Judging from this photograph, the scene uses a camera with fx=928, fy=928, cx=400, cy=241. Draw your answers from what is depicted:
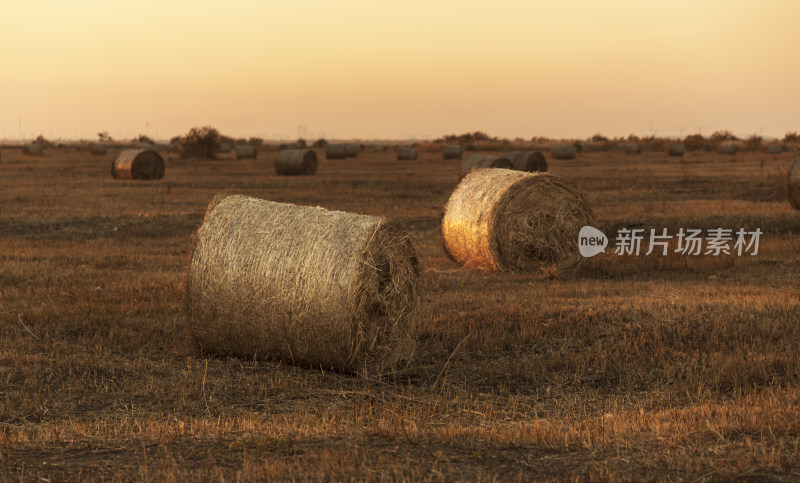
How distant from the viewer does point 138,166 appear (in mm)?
34500

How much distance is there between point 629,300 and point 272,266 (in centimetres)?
519

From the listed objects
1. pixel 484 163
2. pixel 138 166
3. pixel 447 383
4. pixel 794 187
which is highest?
pixel 484 163

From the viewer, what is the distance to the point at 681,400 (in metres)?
8.27

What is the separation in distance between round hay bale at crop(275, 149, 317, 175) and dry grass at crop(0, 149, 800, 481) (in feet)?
65.5

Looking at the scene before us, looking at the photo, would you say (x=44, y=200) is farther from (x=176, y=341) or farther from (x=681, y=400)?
(x=681, y=400)

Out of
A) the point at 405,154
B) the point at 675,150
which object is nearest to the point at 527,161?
the point at 405,154

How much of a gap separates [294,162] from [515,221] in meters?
23.6

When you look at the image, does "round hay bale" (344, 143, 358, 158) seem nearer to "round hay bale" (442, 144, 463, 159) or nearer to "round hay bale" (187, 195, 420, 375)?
"round hay bale" (442, 144, 463, 159)

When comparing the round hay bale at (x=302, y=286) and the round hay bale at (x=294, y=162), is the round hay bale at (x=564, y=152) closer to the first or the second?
the round hay bale at (x=294, y=162)

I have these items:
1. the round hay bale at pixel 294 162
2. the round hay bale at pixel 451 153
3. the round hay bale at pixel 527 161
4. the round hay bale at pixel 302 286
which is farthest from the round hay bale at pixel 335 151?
the round hay bale at pixel 302 286

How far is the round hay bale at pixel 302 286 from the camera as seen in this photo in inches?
353

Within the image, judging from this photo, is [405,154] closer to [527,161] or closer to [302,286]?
[527,161]

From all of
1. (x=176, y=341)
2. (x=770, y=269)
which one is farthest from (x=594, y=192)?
(x=176, y=341)

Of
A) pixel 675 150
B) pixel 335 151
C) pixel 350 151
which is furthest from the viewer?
pixel 350 151
